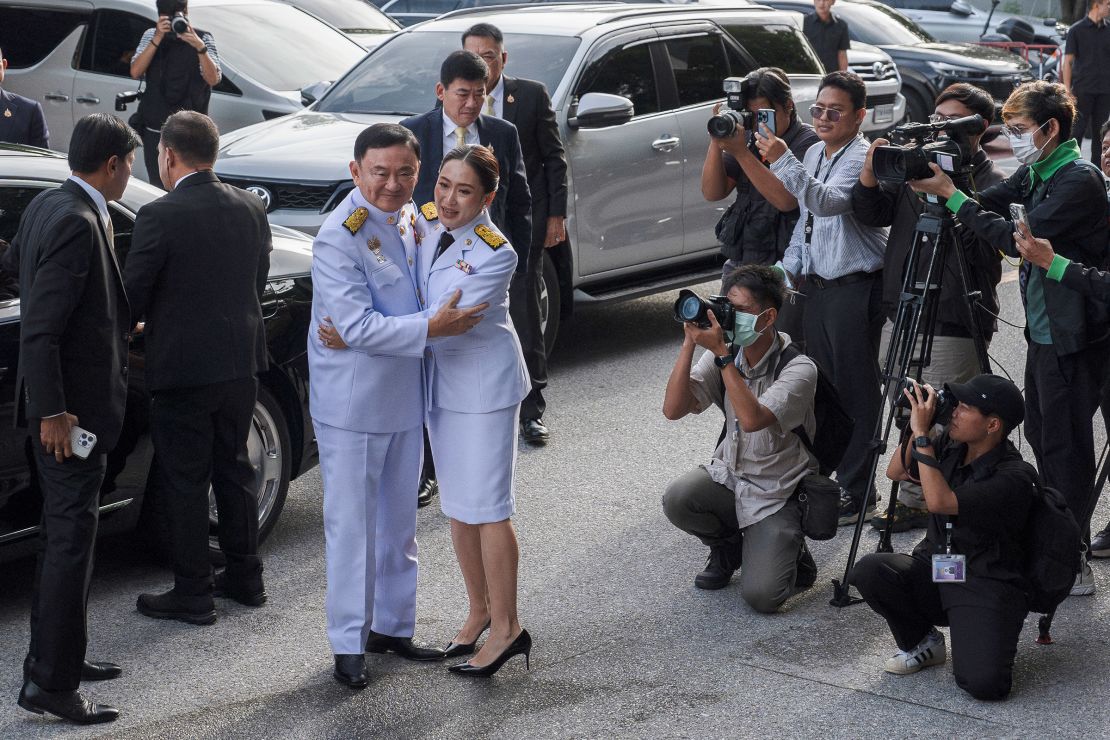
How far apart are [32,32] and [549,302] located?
5876mm

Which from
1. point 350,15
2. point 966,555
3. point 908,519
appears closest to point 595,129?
point 908,519

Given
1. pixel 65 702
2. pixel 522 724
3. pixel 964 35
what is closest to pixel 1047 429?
pixel 522 724

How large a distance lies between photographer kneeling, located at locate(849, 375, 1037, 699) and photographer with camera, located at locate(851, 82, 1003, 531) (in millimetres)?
1107

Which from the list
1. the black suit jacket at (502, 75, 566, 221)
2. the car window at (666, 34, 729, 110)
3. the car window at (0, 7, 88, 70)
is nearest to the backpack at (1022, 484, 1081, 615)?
the black suit jacket at (502, 75, 566, 221)

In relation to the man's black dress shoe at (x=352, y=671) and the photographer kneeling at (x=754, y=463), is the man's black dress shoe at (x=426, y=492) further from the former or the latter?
the man's black dress shoe at (x=352, y=671)

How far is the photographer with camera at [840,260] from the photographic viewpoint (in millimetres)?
5988

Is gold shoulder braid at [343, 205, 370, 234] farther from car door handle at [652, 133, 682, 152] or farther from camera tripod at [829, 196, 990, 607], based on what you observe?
car door handle at [652, 133, 682, 152]

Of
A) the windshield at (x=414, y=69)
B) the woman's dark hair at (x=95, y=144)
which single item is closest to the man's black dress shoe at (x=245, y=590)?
the woman's dark hair at (x=95, y=144)

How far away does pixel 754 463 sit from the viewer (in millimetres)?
5320

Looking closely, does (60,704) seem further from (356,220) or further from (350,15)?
(350,15)

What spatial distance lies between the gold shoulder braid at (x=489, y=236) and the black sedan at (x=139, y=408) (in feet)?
3.71

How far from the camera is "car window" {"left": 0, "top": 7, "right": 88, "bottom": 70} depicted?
11.4 meters

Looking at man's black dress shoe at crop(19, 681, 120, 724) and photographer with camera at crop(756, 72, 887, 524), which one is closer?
man's black dress shoe at crop(19, 681, 120, 724)

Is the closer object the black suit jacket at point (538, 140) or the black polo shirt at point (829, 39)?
the black suit jacket at point (538, 140)
